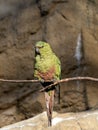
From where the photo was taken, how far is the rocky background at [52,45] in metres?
Answer: 4.55

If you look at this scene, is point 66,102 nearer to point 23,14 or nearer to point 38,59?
point 23,14

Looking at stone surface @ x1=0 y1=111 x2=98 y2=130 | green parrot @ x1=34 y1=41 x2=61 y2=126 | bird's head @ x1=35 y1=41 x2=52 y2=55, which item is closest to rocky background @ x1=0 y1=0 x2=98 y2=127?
stone surface @ x1=0 y1=111 x2=98 y2=130

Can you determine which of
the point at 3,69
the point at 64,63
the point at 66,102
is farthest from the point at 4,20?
the point at 66,102

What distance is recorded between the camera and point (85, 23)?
15.1 ft

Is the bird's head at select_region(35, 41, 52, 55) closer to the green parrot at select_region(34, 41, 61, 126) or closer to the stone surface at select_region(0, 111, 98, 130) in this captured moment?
the green parrot at select_region(34, 41, 61, 126)

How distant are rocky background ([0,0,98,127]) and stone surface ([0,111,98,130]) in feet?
2.44

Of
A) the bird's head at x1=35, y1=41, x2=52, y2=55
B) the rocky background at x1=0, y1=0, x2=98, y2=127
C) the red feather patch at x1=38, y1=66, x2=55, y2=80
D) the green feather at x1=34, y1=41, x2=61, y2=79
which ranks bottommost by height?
the rocky background at x1=0, y1=0, x2=98, y2=127

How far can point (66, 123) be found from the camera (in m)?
3.59

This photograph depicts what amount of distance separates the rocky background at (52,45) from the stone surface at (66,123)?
2.44 ft

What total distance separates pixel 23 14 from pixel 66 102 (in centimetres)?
118

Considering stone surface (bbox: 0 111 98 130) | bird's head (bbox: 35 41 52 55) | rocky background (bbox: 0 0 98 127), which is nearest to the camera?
bird's head (bbox: 35 41 52 55)

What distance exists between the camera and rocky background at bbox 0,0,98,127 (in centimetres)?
455

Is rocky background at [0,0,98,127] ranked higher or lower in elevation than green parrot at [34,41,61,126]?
lower

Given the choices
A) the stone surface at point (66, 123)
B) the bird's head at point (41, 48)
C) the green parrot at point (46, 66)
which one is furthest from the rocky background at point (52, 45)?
the bird's head at point (41, 48)
